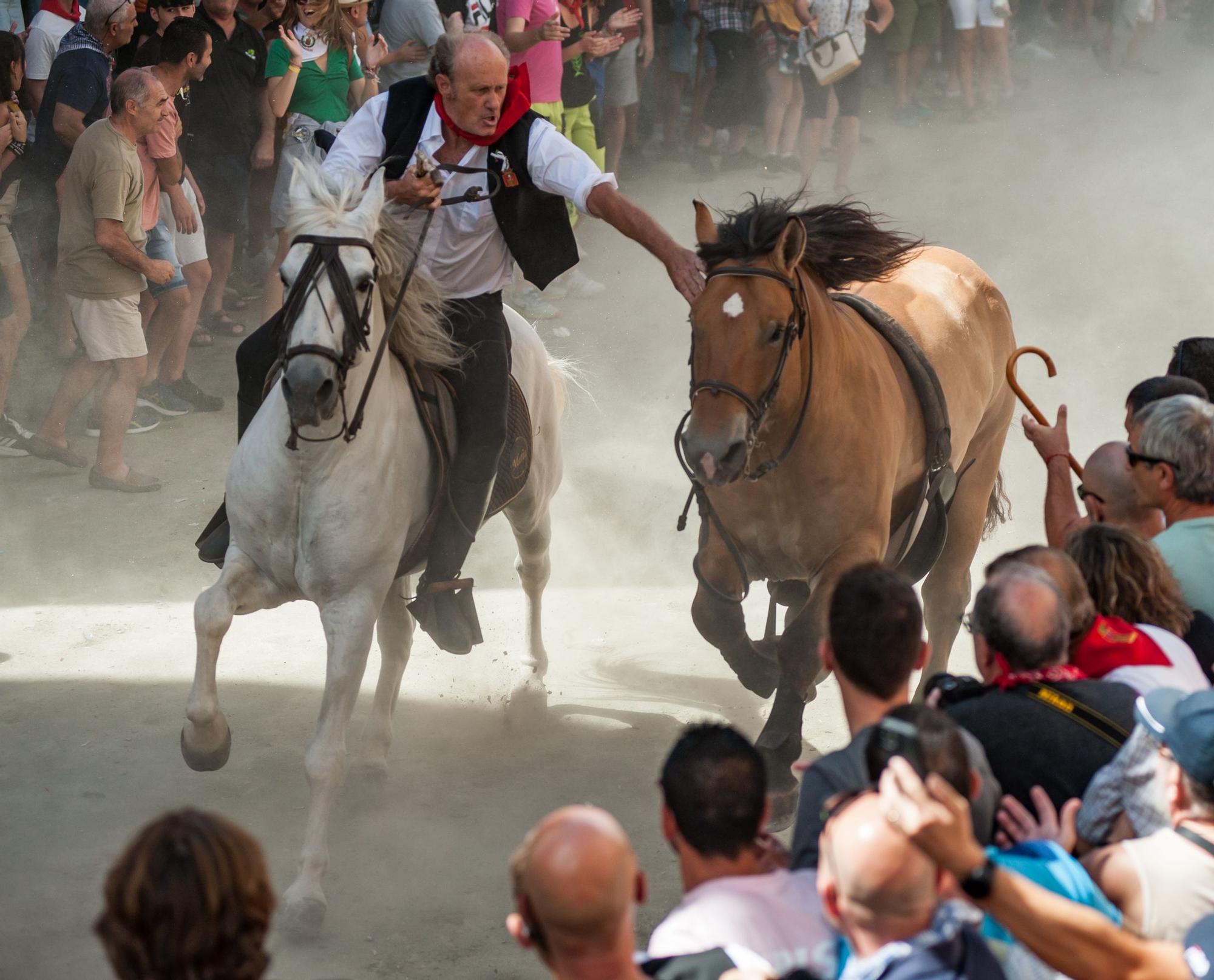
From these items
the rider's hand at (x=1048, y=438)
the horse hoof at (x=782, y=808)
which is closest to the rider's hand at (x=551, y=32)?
the rider's hand at (x=1048, y=438)

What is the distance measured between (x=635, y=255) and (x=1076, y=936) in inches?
425

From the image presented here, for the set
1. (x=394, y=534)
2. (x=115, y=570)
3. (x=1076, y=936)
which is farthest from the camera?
(x=115, y=570)

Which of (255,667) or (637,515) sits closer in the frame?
(255,667)

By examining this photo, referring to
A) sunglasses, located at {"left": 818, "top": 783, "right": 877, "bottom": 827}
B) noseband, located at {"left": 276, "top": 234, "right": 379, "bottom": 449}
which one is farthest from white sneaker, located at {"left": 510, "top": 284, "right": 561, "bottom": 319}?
sunglasses, located at {"left": 818, "top": 783, "right": 877, "bottom": 827}

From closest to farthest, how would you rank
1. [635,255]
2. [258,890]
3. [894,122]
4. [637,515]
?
[258,890] < [637,515] < [635,255] < [894,122]

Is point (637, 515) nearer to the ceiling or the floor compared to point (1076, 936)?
nearer to the floor

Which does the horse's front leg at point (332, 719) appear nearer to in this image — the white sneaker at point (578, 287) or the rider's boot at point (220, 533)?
the rider's boot at point (220, 533)

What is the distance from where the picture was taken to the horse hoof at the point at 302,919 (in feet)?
13.8

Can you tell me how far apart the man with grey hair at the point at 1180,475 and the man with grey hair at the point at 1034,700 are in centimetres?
80

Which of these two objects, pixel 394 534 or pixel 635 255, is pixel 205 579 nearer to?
pixel 394 534

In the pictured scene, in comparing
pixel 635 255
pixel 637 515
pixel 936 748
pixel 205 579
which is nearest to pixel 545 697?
pixel 205 579

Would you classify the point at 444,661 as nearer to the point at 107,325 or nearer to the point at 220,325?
the point at 107,325

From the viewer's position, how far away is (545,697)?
20.2 feet

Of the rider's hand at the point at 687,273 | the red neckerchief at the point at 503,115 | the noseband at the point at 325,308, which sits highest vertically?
the red neckerchief at the point at 503,115
